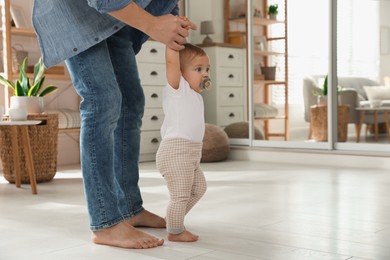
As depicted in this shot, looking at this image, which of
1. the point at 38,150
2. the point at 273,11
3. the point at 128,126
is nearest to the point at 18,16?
the point at 38,150

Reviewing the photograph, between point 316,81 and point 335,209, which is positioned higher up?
point 316,81

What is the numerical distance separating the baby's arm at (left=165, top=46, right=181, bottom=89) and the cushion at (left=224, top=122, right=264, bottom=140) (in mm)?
3112

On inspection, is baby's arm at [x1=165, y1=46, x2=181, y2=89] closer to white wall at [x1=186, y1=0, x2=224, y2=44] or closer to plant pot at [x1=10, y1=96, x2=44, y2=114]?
plant pot at [x1=10, y1=96, x2=44, y2=114]

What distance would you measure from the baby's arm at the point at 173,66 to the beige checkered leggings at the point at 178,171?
0.60 ft

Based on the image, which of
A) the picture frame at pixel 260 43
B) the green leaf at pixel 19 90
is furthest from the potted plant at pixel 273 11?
the green leaf at pixel 19 90

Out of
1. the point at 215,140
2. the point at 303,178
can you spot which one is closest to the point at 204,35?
the point at 215,140

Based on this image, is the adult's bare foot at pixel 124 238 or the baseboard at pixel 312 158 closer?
the adult's bare foot at pixel 124 238

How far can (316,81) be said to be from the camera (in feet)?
14.5

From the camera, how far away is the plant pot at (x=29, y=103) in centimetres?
331

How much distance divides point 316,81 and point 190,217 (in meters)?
2.51

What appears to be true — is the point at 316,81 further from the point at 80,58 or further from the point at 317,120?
the point at 80,58

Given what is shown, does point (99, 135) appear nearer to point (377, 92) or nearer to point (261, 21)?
point (377, 92)

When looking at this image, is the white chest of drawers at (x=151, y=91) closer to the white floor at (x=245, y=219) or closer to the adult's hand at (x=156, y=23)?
the white floor at (x=245, y=219)

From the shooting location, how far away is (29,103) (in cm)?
337
